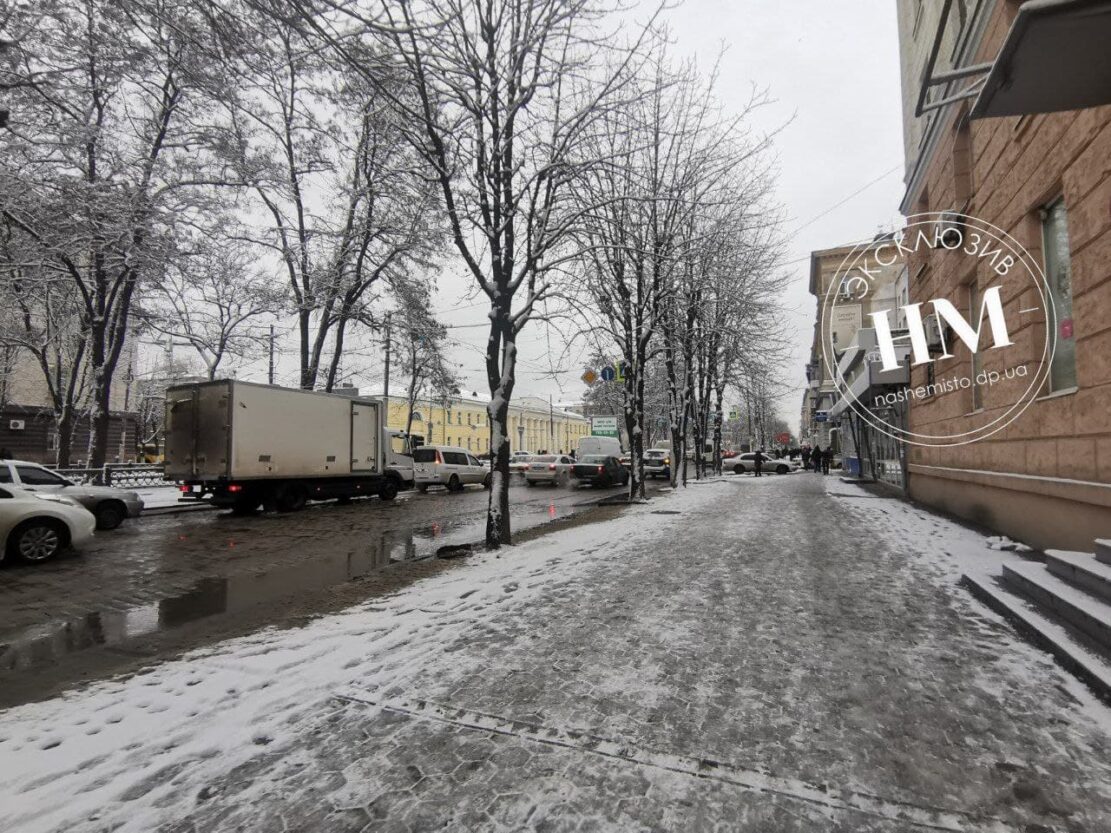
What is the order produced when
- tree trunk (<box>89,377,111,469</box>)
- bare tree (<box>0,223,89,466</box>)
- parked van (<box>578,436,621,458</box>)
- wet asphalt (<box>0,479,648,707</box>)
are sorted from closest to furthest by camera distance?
wet asphalt (<box>0,479,648,707</box>) → bare tree (<box>0,223,89,466</box>) → tree trunk (<box>89,377,111,469</box>) → parked van (<box>578,436,621,458</box>)

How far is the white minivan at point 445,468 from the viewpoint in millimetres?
22656

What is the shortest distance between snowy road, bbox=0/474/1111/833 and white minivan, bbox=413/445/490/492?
58.1ft

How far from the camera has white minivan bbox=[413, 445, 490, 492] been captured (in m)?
22.7

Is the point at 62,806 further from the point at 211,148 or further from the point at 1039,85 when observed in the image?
the point at 211,148

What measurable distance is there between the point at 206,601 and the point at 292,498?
9637 mm

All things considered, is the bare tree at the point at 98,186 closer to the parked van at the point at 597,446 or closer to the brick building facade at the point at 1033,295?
the brick building facade at the point at 1033,295

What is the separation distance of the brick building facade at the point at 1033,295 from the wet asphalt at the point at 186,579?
7891mm

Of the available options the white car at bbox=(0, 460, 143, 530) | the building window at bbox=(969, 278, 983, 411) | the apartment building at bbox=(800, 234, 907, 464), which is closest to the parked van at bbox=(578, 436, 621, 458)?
the apartment building at bbox=(800, 234, 907, 464)

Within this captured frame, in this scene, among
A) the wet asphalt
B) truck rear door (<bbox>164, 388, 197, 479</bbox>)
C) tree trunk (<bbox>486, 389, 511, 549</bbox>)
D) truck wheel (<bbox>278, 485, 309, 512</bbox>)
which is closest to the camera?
the wet asphalt

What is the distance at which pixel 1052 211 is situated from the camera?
22.9 ft

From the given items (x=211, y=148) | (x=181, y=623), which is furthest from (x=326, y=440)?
(x=181, y=623)

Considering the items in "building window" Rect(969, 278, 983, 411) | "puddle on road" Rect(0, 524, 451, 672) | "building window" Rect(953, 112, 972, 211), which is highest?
"building window" Rect(953, 112, 972, 211)

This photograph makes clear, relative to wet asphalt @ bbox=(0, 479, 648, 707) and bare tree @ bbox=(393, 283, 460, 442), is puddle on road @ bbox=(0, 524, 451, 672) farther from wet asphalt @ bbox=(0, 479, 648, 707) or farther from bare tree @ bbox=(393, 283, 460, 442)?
bare tree @ bbox=(393, 283, 460, 442)

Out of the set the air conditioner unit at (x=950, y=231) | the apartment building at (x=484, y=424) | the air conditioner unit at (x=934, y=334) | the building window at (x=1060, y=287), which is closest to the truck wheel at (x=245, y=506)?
the building window at (x=1060, y=287)
